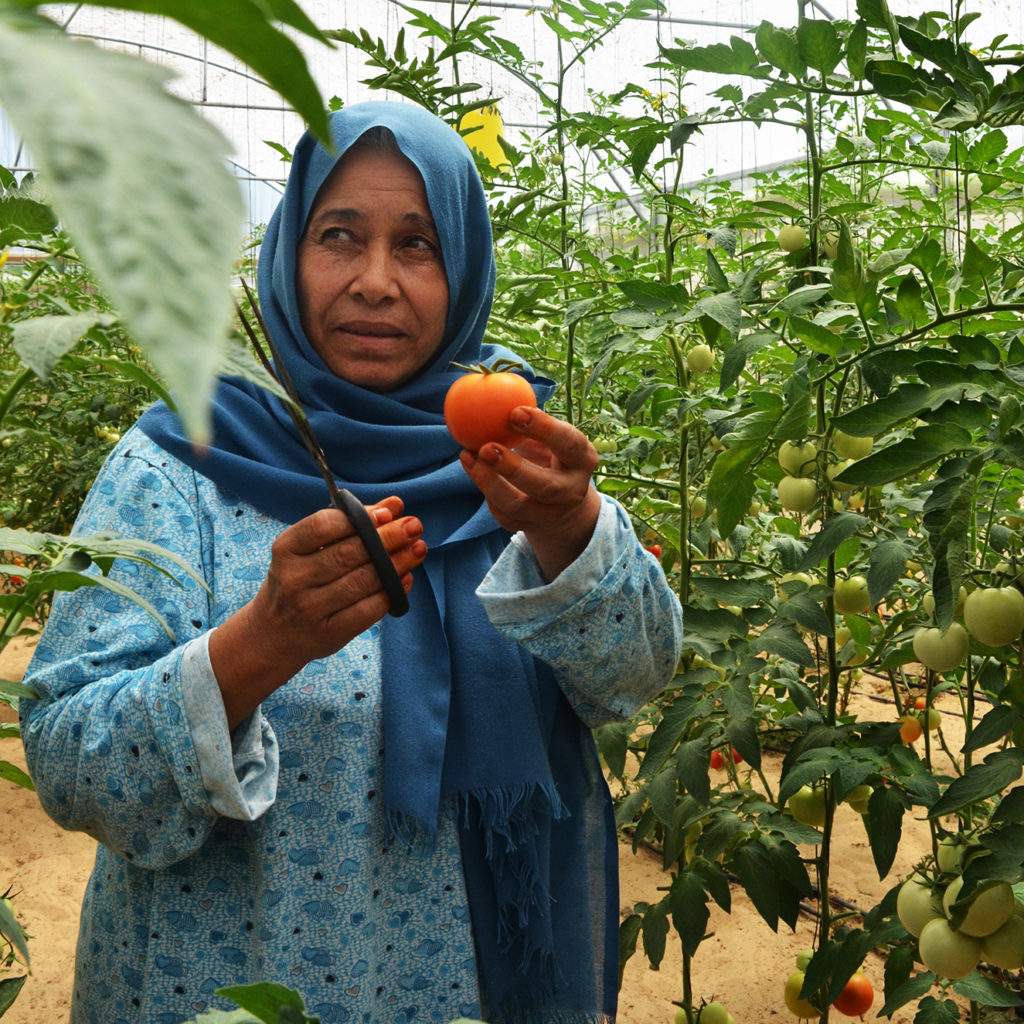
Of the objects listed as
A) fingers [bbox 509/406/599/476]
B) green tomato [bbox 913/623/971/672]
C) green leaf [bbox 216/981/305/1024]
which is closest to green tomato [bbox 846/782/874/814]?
green tomato [bbox 913/623/971/672]

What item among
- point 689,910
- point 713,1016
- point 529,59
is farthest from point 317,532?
point 529,59

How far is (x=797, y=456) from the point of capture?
1.45 meters

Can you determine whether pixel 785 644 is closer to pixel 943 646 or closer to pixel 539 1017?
pixel 943 646

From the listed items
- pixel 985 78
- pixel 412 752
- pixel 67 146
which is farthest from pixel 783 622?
pixel 67 146

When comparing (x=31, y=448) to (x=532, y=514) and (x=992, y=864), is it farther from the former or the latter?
(x=992, y=864)

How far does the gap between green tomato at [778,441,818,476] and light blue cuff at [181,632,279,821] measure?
82cm

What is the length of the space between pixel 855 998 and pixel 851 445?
3.75ft

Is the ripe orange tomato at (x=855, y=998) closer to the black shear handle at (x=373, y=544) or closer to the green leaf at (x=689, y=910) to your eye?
the green leaf at (x=689, y=910)

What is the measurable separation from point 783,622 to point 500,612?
16.5 inches

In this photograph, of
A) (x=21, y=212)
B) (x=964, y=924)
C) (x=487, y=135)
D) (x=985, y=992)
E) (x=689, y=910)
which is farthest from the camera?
(x=487, y=135)

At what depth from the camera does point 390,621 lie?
1361 millimetres

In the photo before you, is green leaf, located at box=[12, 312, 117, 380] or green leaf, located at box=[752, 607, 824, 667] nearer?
green leaf, located at box=[12, 312, 117, 380]

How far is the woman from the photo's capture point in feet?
3.51

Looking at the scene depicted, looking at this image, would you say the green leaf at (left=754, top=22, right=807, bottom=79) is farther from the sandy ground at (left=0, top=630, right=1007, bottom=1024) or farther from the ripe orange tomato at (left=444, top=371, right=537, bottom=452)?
the sandy ground at (left=0, top=630, right=1007, bottom=1024)
